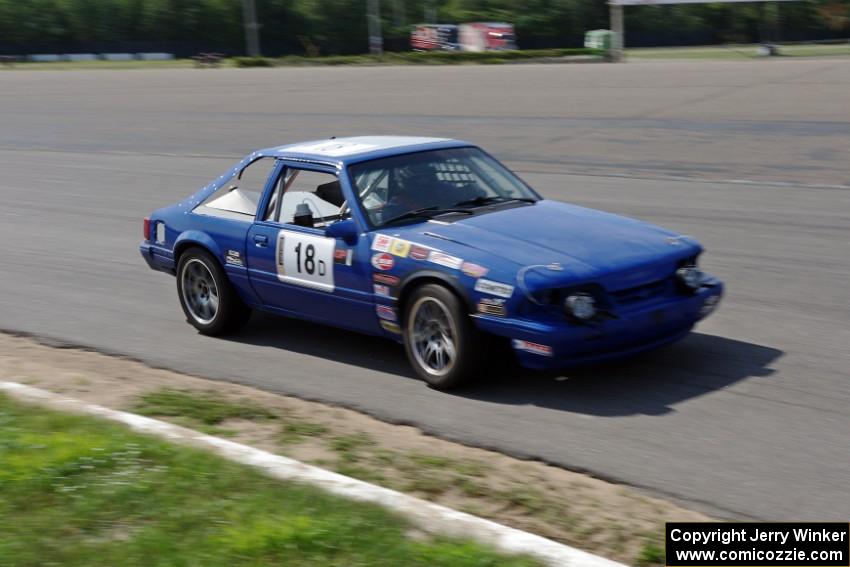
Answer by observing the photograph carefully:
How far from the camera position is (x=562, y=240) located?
6.88 metres

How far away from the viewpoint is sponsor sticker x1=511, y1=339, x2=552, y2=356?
6336 millimetres

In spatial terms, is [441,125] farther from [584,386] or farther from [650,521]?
[650,521]

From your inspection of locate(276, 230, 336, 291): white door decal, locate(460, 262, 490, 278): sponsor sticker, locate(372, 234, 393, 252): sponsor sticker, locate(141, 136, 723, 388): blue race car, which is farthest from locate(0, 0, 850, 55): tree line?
locate(460, 262, 490, 278): sponsor sticker

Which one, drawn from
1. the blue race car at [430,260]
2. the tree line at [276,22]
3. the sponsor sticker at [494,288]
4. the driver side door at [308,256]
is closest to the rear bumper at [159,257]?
the blue race car at [430,260]

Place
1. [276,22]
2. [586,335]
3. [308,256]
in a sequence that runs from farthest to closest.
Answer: [276,22] < [308,256] < [586,335]

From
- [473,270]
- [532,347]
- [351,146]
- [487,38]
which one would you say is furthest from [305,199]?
[487,38]

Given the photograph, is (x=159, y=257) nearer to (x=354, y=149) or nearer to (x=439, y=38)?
(x=354, y=149)

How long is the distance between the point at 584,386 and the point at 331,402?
153 centimetres

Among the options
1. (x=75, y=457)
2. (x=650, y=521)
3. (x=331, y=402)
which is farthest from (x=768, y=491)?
(x=75, y=457)

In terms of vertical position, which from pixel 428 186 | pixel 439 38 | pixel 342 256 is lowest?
pixel 342 256

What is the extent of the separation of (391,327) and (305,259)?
879 mm

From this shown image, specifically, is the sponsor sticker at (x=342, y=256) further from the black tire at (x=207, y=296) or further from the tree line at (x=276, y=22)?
the tree line at (x=276, y=22)

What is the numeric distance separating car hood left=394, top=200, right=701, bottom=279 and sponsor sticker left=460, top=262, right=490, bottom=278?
0.25ft

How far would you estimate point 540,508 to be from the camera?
4.95 m
